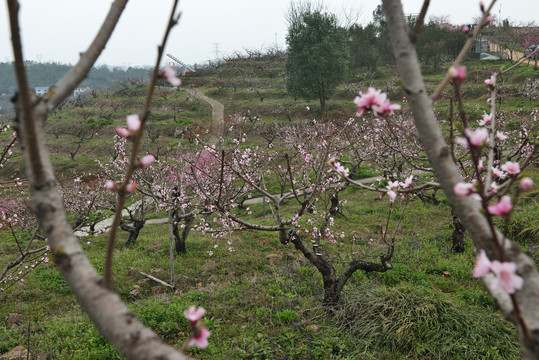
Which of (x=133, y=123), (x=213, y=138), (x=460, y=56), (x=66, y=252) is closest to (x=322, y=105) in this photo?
(x=213, y=138)

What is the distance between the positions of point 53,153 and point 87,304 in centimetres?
2960

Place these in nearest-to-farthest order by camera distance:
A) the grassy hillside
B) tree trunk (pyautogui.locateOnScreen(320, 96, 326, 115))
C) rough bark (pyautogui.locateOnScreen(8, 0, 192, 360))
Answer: rough bark (pyautogui.locateOnScreen(8, 0, 192, 360)), the grassy hillside, tree trunk (pyautogui.locateOnScreen(320, 96, 326, 115))

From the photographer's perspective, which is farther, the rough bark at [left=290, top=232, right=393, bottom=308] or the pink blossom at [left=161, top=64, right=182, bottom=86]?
the rough bark at [left=290, top=232, right=393, bottom=308]

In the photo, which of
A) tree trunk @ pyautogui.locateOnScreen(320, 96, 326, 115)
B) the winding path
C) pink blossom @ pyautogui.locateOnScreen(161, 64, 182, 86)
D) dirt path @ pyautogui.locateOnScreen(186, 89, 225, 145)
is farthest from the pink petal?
tree trunk @ pyautogui.locateOnScreen(320, 96, 326, 115)

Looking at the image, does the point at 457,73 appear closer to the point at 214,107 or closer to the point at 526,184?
the point at 526,184

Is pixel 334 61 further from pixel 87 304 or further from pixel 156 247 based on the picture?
pixel 87 304

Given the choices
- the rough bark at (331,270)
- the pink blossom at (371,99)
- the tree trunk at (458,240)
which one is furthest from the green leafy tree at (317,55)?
the pink blossom at (371,99)

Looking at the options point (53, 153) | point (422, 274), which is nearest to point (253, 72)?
point (53, 153)

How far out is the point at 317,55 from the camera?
2612cm

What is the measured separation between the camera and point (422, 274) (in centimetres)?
636

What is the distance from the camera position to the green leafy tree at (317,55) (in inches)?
1033

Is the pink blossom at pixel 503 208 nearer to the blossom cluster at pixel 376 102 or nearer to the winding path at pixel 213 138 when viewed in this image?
the blossom cluster at pixel 376 102

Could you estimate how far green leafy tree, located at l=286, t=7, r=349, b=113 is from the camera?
1033 inches

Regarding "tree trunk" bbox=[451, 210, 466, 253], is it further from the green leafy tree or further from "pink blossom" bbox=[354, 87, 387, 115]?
the green leafy tree
